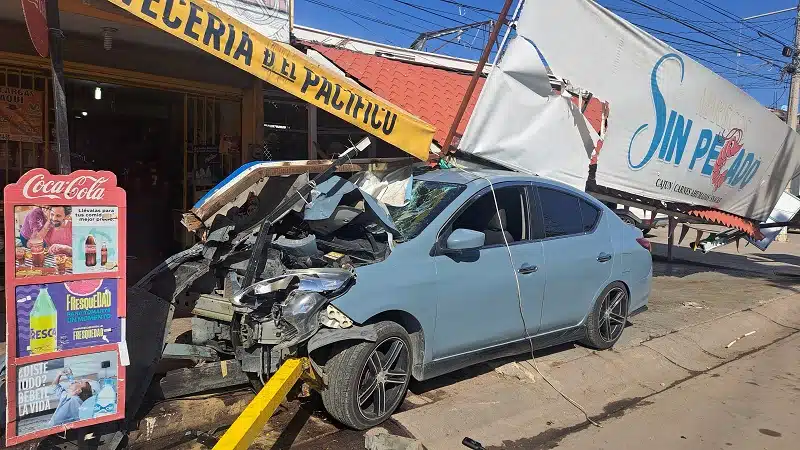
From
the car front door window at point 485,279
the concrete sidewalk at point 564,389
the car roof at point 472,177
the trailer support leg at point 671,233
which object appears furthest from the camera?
the trailer support leg at point 671,233

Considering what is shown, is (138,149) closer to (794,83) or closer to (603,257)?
(603,257)

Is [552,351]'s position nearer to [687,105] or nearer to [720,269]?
[687,105]

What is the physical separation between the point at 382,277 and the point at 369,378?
69 centimetres

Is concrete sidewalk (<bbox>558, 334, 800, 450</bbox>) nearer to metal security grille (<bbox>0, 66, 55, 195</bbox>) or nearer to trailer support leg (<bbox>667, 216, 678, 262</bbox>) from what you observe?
trailer support leg (<bbox>667, 216, 678, 262</bbox>)

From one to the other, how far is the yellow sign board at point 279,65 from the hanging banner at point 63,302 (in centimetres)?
125

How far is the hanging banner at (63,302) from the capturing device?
119 inches

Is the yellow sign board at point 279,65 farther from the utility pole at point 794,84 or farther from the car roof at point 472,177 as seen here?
the utility pole at point 794,84

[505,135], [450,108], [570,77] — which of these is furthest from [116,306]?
[450,108]

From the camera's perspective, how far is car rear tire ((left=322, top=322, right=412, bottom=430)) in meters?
3.90

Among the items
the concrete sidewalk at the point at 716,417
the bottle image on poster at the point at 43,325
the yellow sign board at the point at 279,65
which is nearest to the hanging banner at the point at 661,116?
the yellow sign board at the point at 279,65

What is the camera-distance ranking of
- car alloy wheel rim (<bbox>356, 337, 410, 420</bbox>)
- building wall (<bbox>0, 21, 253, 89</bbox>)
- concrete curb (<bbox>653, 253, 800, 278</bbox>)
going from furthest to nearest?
1. concrete curb (<bbox>653, 253, 800, 278</bbox>)
2. building wall (<bbox>0, 21, 253, 89</bbox>)
3. car alloy wheel rim (<bbox>356, 337, 410, 420</bbox>)

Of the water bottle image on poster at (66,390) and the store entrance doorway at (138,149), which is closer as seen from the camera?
the water bottle image on poster at (66,390)

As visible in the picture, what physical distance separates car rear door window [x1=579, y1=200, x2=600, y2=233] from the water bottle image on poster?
4.30m

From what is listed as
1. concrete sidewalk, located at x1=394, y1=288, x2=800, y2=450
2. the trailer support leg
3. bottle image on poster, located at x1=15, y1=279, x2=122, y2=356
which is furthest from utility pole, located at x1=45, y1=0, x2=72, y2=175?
the trailer support leg
